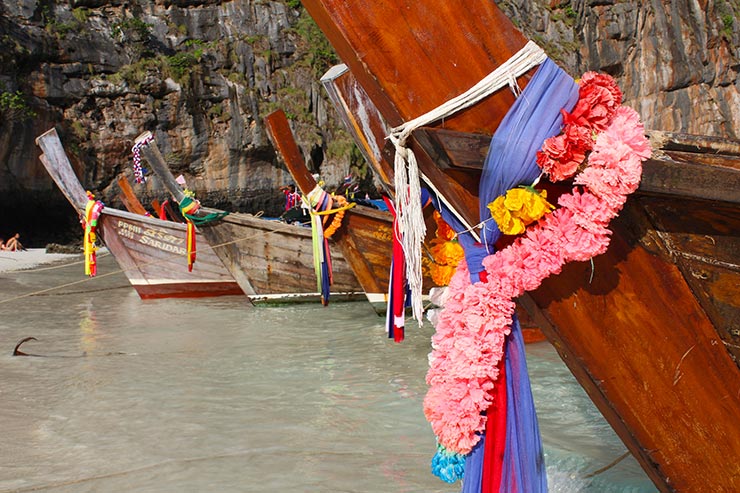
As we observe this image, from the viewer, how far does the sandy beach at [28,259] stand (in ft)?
54.7

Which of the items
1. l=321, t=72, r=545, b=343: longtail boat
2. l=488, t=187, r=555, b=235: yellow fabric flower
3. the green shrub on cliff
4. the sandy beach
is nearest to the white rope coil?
l=488, t=187, r=555, b=235: yellow fabric flower

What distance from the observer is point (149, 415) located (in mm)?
4766

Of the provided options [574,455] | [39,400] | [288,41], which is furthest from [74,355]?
[288,41]

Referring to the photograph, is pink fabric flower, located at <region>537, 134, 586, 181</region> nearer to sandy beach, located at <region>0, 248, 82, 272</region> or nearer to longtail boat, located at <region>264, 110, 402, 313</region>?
longtail boat, located at <region>264, 110, 402, 313</region>

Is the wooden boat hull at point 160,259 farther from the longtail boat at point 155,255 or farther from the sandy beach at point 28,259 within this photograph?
the sandy beach at point 28,259

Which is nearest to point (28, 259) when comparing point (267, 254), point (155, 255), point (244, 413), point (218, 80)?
point (155, 255)

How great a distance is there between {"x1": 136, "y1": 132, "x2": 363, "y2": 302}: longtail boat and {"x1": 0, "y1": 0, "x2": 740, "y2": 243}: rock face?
1692cm

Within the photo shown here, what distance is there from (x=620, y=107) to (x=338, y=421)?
3.27m

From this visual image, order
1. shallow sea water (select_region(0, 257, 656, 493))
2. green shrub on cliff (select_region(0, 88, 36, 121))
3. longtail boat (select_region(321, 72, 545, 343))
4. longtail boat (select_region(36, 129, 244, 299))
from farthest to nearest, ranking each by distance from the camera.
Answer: green shrub on cliff (select_region(0, 88, 36, 121)) < longtail boat (select_region(36, 129, 244, 299)) < longtail boat (select_region(321, 72, 545, 343)) < shallow sea water (select_region(0, 257, 656, 493))

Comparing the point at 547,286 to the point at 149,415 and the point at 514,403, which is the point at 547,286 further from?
the point at 149,415

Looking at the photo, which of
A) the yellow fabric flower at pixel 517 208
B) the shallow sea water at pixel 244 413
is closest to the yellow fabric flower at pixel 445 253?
the yellow fabric flower at pixel 517 208

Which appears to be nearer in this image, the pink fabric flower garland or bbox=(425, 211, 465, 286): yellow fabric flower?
the pink fabric flower garland

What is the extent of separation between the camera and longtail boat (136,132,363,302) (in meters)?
9.36

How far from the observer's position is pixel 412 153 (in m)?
1.90
